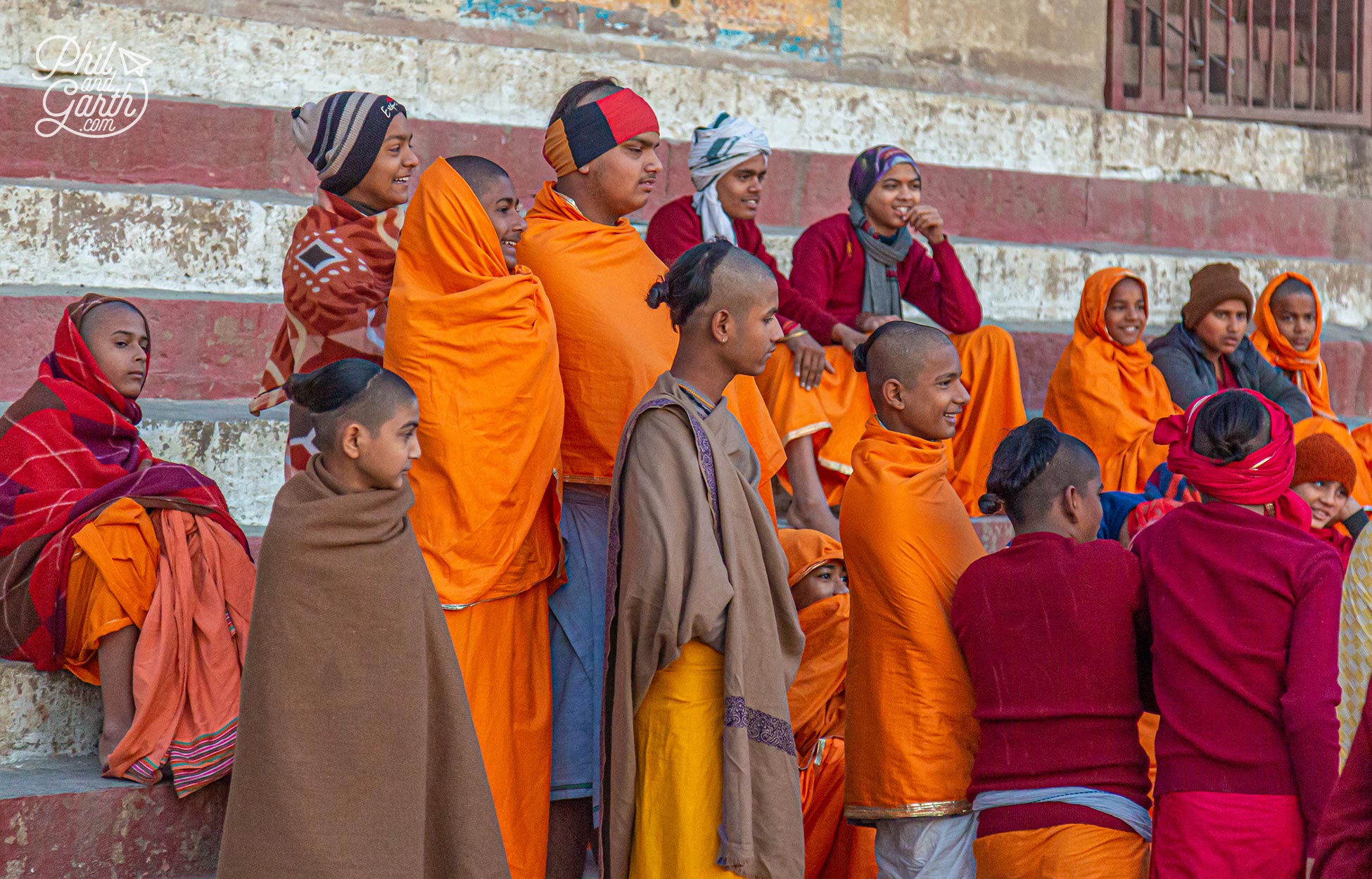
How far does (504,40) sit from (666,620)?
15.9 ft

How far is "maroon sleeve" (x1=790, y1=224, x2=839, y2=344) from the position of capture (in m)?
5.79

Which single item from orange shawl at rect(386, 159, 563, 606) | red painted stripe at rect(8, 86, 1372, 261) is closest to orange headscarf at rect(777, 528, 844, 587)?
orange shawl at rect(386, 159, 563, 606)

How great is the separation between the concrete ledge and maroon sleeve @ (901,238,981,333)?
143 inches

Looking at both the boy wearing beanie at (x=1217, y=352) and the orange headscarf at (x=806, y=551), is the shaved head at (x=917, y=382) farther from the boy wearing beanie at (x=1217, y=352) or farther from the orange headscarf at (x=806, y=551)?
the boy wearing beanie at (x=1217, y=352)

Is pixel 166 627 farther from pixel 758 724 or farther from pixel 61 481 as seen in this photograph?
pixel 758 724

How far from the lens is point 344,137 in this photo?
3.78 meters

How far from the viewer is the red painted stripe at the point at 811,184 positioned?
5.84 m

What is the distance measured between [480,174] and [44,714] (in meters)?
1.80

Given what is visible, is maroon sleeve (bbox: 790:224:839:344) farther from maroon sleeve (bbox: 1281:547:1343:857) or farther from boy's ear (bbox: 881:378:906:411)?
maroon sleeve (bbox: 1281:547:1343:857)

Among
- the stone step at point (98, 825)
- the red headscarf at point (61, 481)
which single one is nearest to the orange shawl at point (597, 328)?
the red headscarf at point (61, 481)

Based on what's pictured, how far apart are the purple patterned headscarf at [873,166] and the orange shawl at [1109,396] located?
1.12 m

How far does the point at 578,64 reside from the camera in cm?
703

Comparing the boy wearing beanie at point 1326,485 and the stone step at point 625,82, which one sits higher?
the stone step at point 625,82

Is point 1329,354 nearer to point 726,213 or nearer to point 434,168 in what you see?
point 726,213
